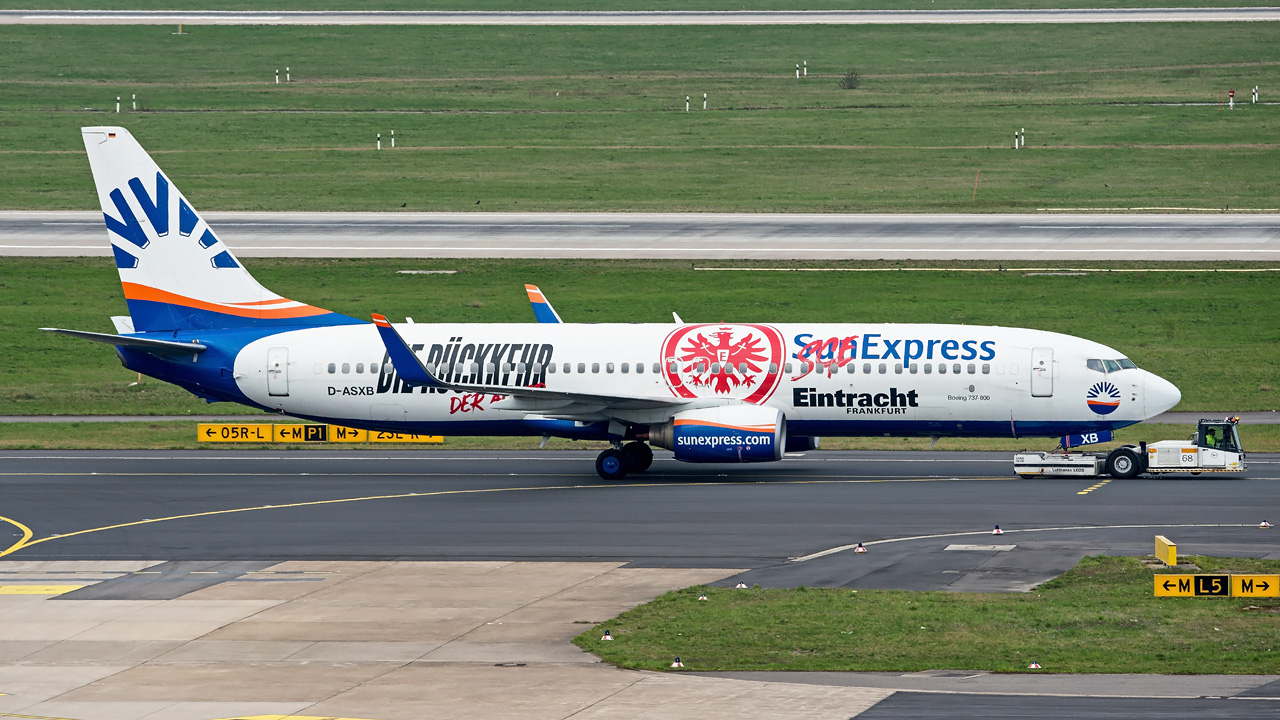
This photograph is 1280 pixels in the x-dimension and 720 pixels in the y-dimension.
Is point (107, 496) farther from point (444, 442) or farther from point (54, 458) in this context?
point (444, 442)

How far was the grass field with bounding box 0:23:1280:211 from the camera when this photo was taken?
93.6m

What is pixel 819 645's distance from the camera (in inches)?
1045

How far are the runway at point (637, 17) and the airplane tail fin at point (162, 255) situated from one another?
10148cm

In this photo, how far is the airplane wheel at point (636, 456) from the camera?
1859 inches

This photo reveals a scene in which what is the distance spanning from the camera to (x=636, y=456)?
156ft

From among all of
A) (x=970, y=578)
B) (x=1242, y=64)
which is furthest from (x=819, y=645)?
(x=1242, y=64)

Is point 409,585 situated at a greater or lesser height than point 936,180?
lesser

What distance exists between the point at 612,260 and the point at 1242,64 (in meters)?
74.4

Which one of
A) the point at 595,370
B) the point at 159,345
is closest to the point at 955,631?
the point at 595,370

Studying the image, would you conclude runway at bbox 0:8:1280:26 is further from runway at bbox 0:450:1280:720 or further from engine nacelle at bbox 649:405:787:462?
engine nacelle at bbox 649:405:787:462

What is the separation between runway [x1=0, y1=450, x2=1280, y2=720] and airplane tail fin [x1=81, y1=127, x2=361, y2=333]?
4824 mm

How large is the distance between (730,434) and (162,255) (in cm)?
1908

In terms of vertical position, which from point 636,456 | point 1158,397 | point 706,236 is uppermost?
point 706,236

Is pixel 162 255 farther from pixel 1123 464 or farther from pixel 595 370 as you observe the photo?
pixel 1123 464
